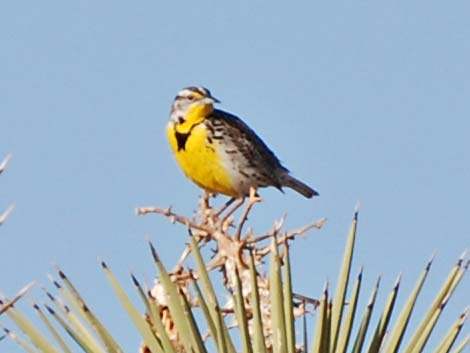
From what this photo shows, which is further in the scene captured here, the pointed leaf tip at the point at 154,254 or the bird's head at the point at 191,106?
the bird's head at the point at 191,106

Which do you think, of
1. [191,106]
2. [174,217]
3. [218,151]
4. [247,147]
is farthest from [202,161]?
[174,217]

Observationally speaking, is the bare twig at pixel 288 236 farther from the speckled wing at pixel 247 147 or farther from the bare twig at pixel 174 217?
the speckled wing at pixel 247 147

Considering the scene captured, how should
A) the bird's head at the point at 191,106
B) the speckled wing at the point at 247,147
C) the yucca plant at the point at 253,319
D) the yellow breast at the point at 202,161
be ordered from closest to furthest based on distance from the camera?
the yucca plant at the point at 253,319 < the yellow breast at the point at 202,161 < the speckled wing at the point at 247,147 < the bird's head at the point at 191,106

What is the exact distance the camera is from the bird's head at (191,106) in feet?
36.0

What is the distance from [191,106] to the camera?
36.7 ft

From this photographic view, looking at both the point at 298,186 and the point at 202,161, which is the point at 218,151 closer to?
the point at 202,161

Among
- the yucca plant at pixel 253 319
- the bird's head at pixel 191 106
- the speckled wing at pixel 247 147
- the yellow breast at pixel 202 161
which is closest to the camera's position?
the yucca plant at pixel 253 319

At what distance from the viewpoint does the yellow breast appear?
10.1 meters

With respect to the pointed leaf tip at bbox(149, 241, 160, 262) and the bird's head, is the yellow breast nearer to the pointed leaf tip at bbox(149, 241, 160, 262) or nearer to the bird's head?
the bird's head

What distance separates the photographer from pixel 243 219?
300 centimetres

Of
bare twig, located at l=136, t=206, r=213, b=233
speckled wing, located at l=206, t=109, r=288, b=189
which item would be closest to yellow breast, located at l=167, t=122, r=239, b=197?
speckled wing, located at l=206, t=109, r=288, b=189

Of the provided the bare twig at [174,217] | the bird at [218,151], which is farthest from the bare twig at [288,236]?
the bird at [218,151]

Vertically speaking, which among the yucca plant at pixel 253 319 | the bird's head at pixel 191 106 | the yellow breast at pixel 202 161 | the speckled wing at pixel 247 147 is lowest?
the yucca plant at pixel 253 319

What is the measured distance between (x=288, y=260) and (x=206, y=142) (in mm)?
8049
